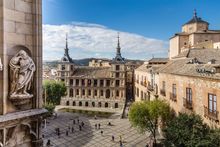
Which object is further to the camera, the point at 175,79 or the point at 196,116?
the point at 175,79

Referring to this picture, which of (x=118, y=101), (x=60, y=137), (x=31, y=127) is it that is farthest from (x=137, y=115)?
(x=118, y=101)

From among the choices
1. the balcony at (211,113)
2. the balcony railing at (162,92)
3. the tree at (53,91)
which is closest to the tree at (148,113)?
the balcony railing at (162,92)

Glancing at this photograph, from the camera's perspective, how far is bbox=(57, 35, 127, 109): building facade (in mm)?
59219

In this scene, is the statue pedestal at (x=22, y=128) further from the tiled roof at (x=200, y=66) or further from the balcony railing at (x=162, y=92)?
the balcony railing at (x=162, y=92)

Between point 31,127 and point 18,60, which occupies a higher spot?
point 18,60

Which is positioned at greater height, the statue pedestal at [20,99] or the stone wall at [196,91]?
the statue pedestal at [20,99]

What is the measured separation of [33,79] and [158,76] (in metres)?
26.1

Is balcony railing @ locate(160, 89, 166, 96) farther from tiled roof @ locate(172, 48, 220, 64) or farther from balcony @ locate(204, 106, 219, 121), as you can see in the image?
balcony @ locate(204, 106, 219, 121)

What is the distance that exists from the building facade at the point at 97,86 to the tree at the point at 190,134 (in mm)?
41510

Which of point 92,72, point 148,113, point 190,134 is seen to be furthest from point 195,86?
point 92,72

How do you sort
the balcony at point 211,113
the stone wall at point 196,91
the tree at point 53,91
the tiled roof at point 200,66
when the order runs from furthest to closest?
the tree at point 53,91 → the tiled roof at point 200,66 → the stone wall at point 196,91 → the balcony at point 211,113

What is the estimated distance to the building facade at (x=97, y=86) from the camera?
59219 mm

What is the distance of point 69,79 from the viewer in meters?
60.8

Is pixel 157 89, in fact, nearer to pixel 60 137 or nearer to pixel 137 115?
pixel 137 115
